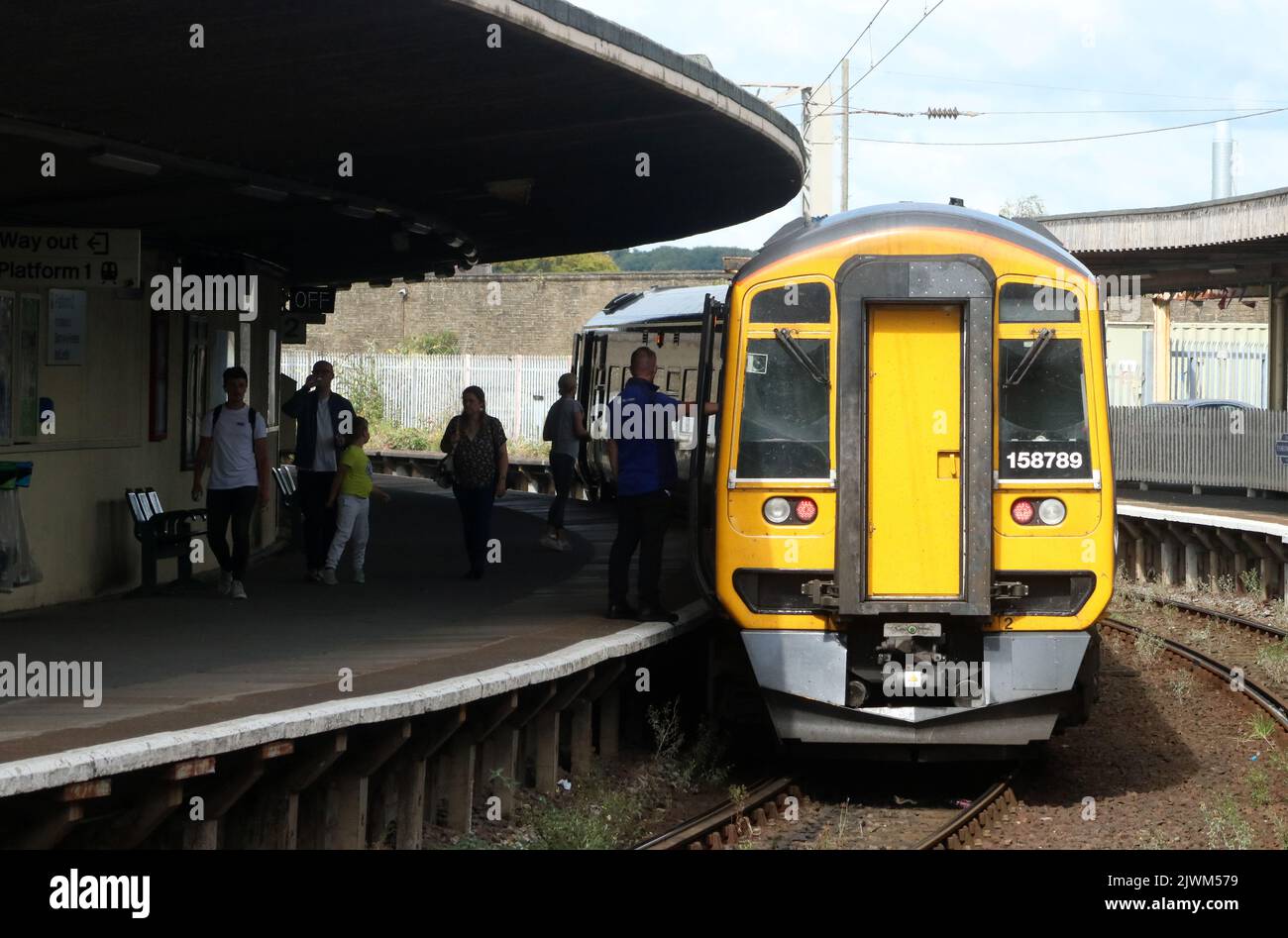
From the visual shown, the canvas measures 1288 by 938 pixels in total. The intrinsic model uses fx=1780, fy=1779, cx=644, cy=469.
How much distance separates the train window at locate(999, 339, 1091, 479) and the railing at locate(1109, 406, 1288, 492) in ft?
48.0

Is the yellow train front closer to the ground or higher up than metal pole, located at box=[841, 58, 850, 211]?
closer to the ground

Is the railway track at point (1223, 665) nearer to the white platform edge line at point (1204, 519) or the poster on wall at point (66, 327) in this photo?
the white platform edge line at point (1204, 519)

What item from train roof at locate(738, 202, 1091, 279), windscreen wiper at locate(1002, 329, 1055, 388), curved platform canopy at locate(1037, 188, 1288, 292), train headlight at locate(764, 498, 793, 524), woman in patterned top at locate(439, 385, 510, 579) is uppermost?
curved platform canopy at locate(1037, 188, 1288, 292)

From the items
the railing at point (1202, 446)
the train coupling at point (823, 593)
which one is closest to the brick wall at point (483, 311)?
the railing at point (1202, 446)

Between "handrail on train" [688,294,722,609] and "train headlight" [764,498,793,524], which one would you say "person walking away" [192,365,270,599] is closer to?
"handrail on train" [688,294,722,609]

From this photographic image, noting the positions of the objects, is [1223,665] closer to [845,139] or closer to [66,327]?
[66,327]

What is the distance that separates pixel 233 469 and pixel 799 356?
4982 millimetres

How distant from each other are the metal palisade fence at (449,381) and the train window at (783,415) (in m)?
31.4

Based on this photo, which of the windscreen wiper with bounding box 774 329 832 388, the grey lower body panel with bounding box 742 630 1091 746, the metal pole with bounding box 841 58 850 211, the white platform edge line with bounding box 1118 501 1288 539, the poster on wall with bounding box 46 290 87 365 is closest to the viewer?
the grey lower body panel with bounding box 742 630 1091 746

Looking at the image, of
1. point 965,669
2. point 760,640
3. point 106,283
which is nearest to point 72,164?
point 106,283

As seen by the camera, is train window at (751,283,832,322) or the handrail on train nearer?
train window at (751,283,832,322)

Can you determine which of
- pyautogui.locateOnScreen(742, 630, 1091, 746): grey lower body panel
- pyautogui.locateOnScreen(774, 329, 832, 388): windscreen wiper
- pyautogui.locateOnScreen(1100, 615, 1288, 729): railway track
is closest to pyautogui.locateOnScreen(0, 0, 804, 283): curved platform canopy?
pyautogui.locateOnScreen(774, 329, 832, 388): windscreen wiper

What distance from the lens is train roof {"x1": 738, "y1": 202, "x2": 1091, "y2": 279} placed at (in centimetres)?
1019

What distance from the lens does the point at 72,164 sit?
11.2 metres
